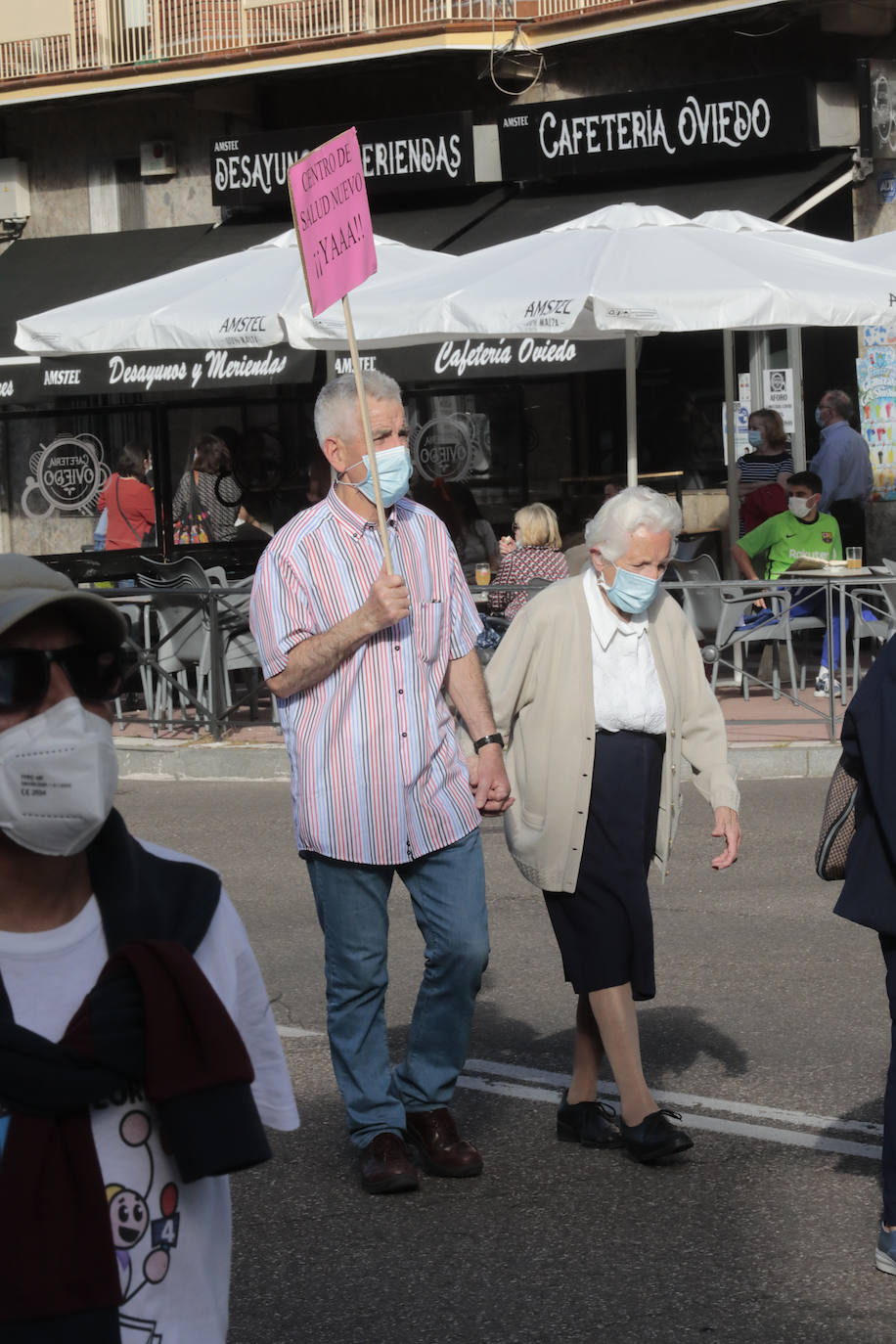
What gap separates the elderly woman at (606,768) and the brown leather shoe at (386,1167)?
59cm

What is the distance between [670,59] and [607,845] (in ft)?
50.5

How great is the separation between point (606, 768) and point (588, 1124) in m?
0.99

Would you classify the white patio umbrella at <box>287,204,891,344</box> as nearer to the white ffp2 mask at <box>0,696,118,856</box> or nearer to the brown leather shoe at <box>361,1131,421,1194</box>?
the brown leather shoe at <box>361,1131,421,1194</box>

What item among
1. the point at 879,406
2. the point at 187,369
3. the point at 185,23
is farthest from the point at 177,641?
the point at 185,23

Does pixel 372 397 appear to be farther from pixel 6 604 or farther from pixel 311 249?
pixel 6 604

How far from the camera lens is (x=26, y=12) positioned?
72.7ft

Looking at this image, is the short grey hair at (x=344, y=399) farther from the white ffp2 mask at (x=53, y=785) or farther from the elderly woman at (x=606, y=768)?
the white ffp2 mask at (x=53, y=785)

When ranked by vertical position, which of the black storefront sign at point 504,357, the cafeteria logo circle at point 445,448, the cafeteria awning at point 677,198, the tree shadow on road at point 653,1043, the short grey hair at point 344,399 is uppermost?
the cafeteria awning at point 677,198

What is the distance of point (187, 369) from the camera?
50.2 feet

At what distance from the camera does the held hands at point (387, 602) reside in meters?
4.48

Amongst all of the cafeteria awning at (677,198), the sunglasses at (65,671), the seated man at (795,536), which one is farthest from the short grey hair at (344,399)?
the cafeteria awning at (677,198)

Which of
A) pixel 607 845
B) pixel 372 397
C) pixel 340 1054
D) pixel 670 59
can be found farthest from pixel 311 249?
pixel 670 59

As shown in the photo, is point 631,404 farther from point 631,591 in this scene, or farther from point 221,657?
point 631,591

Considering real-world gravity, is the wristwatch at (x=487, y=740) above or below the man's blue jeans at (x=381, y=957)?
above
